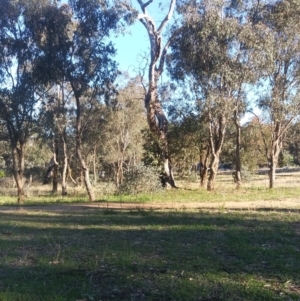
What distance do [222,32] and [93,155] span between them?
25840 mm

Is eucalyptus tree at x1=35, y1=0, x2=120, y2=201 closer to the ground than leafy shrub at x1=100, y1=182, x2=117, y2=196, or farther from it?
farther from it

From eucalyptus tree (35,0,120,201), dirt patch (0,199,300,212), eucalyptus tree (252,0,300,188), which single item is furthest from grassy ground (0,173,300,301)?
eucalyptus tree (252,0,300,188)

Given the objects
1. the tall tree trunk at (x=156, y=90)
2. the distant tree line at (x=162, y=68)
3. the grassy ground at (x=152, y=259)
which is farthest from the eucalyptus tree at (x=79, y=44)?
the grassy ground at (x=152, y=259)

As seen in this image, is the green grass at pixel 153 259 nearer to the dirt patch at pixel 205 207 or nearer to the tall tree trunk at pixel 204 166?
the dirt patch at pixel 205 207

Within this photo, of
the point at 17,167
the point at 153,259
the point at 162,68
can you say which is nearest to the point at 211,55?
the point at 162,68

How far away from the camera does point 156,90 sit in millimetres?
31062

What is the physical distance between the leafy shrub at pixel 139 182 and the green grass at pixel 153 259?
40.6 ft

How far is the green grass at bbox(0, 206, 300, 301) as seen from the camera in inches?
246

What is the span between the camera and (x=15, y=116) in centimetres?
2617

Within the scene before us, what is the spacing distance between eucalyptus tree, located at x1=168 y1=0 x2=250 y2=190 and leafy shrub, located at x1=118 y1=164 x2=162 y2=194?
5.10 m

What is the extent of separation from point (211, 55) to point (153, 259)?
19.8m

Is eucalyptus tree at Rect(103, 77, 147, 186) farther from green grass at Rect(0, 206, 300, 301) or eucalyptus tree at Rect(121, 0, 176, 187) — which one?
green grass at Rect(0, 206, 300, 301)

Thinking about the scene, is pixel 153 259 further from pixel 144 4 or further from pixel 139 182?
pixel 144 4

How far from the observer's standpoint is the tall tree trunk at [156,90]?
98.8ft
